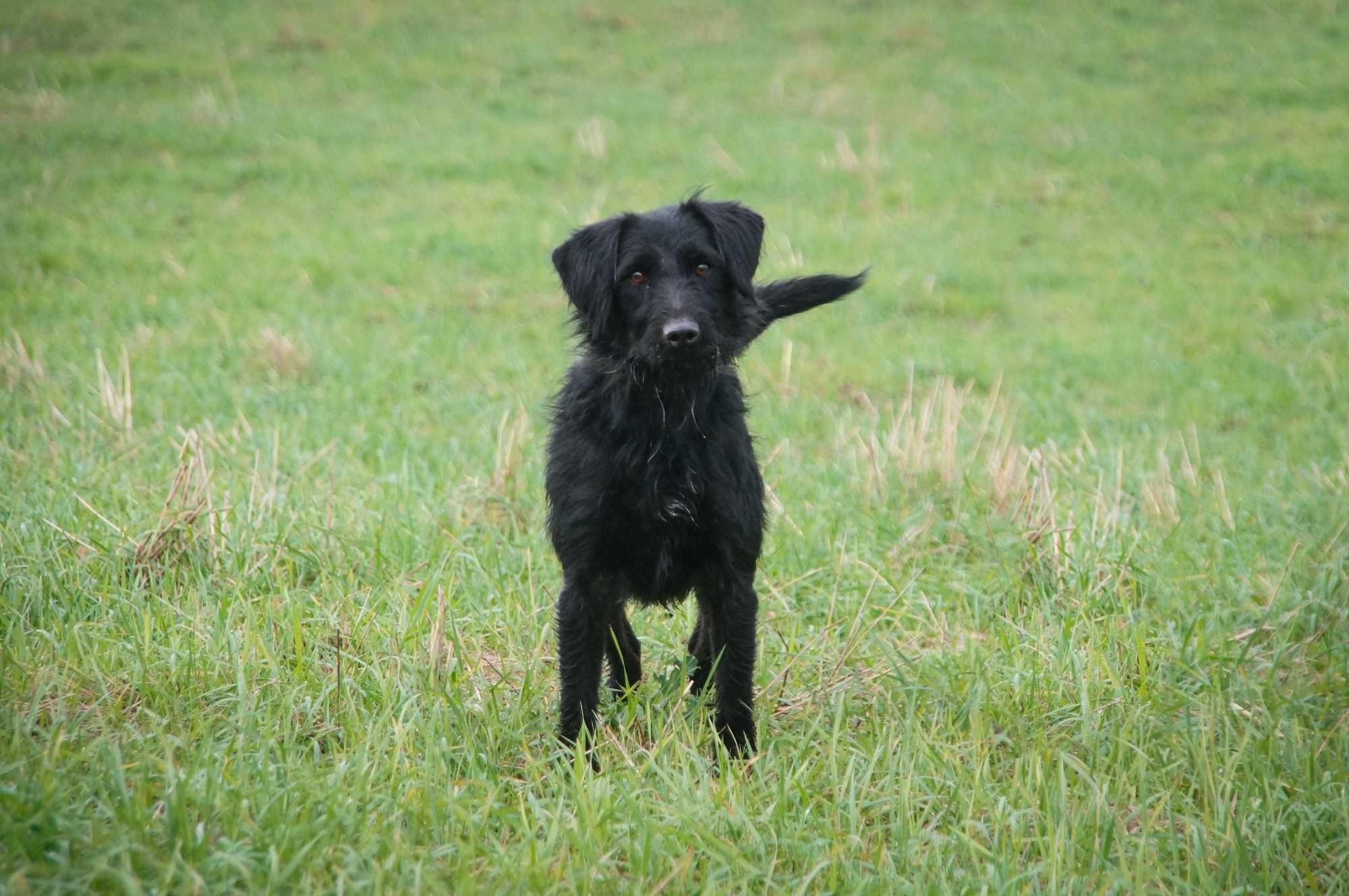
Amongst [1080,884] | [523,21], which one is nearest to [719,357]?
[1080,884]

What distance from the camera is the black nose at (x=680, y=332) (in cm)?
317

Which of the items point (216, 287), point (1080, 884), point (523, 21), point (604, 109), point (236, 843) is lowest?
point (1080, 884)

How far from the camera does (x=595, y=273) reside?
346 centimetres

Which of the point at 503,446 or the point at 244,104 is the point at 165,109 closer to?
the point at 244,104

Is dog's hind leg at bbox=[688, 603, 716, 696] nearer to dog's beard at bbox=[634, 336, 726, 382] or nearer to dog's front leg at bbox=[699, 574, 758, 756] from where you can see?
dog's front leg at bbox=[699, 574, 758, 756]

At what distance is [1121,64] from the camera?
610 inches

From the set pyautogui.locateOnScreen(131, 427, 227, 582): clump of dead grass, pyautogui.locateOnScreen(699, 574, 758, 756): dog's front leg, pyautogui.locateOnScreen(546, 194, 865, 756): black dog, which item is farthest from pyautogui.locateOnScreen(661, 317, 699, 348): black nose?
pyautogui.locateOnScreen(131, 427, 227, 582): clump of dead grass

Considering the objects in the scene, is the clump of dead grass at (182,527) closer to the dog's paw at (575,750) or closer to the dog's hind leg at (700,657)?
the dog's paw at (575,750)

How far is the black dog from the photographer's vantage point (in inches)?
129

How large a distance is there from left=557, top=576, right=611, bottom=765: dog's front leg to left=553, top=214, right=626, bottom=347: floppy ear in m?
0.80

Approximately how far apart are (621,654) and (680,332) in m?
1.13

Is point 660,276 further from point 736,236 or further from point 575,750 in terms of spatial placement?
point 575,750

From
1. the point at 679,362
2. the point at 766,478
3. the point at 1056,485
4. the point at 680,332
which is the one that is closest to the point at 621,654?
the point at 679,362

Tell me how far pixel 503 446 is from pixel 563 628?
7.89 feet
